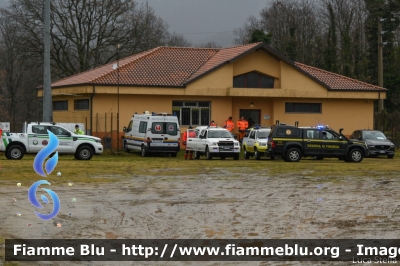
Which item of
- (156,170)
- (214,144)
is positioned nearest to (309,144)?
(214,144)

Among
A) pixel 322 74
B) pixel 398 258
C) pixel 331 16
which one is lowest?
pixel 398 258

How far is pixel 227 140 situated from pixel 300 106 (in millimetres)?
15834

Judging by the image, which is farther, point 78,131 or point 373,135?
point 373,135

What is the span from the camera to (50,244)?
12.2 metres

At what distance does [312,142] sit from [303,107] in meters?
16.1

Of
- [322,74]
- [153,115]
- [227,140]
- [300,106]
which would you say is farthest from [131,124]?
[322,74]

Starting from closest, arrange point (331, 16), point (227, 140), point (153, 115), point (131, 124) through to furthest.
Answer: point (227, 140)
point (153, 115)
point (131, 124)
point (331, 16)

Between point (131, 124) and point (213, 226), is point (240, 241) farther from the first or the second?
point (131, 124)

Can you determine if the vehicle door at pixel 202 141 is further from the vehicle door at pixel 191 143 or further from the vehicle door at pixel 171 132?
the vehicle door at pixel 171 132

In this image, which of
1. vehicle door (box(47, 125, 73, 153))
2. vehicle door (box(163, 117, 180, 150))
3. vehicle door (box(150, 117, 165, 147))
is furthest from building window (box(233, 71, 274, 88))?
vehicle door (box(47, 125, 73, 153))

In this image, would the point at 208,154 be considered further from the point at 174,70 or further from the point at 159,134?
the point at 174,70

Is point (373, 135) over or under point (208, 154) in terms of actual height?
over

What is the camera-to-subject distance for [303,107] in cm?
5225

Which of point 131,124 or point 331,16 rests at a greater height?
point 331,16
